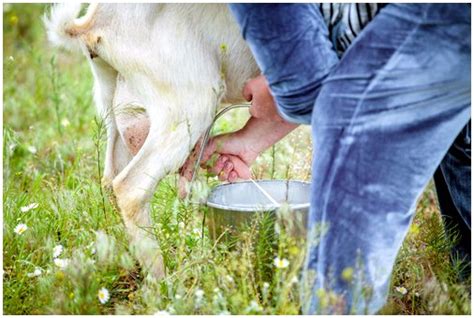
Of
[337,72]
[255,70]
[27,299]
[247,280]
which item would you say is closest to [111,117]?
[255,70]

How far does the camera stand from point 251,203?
2756mm

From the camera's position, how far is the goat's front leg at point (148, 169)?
2.61m

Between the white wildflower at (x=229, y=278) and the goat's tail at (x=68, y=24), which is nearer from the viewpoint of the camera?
the white wildflower at (x=229, y=278)

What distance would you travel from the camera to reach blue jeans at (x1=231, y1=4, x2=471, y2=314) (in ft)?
6.32

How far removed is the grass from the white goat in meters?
0.11

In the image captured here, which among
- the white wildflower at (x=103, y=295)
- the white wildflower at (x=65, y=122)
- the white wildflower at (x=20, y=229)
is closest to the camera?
the white wildflower at (x=103, y=295)

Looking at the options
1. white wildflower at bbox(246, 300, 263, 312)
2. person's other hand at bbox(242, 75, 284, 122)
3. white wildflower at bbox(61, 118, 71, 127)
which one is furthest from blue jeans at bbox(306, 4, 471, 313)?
white wildflower at bbox(61, 118, 71, 127)

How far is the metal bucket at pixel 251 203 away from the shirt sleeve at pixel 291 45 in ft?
1.07

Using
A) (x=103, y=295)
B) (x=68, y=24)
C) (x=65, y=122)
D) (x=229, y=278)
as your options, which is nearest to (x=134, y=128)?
(x=68, y=24)

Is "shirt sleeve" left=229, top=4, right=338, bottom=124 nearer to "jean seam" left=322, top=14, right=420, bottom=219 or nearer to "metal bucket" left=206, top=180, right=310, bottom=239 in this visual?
"jean seam" left=322, top=14, right=420, bottom=219

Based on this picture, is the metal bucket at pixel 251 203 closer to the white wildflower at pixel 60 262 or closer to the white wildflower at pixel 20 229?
the white wildflower at pixel 60 262

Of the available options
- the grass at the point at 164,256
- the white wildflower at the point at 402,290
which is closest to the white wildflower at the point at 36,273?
the grass at the point at 164,256

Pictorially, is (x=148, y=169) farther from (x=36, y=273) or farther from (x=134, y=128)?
(x=36, y=273)

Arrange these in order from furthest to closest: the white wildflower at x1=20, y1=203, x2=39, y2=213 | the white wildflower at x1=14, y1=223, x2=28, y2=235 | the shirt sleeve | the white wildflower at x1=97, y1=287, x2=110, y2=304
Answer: the white wildflower at x1=20, y1=203, x2=39, y2=213, the white wildflower at x1=14, y1=223, x2=28, y2=235, the white wildflower at x1=97, y1=287, x2=110, y2=304, the shirt sleeve
